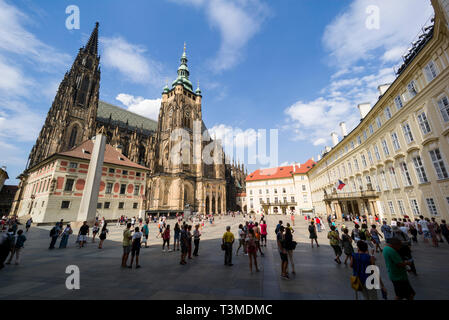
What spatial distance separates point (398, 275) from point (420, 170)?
15870mm

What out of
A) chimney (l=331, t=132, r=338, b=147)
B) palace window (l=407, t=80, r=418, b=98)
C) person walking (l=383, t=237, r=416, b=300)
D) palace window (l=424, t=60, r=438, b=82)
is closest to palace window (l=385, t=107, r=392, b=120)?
palace window (l=407, t=80, r=418, b=98)

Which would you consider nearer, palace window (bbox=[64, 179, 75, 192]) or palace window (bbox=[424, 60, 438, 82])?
palace window (bbox=[424, 60, 438, 82])

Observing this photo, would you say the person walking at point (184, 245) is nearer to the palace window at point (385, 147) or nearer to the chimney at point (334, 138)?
the palace window at point (385, 147)

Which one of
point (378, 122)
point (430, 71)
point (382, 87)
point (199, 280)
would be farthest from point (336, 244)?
point (382, 87)

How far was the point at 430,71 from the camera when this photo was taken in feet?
39.7

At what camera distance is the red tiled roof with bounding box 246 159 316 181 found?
46406mm

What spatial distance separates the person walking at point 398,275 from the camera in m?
3.17

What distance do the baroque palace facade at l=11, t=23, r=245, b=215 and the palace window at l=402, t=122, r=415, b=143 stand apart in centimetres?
3773

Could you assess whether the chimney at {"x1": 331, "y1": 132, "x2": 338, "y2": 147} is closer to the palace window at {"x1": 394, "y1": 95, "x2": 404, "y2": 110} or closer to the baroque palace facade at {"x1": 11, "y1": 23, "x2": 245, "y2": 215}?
the palace window at {"x1": 394, "y1": 95, "x2": 404, "y2": 110}

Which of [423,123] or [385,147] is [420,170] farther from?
[385,147]

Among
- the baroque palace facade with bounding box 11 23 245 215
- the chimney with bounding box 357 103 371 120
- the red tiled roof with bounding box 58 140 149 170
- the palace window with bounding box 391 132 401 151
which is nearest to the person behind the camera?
the palace window with bounding box 391 132 401 151

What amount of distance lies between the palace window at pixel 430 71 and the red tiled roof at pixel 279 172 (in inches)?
1331

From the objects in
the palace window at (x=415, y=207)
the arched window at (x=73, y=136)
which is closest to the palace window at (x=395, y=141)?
the palace window at (x=415, y=207)
